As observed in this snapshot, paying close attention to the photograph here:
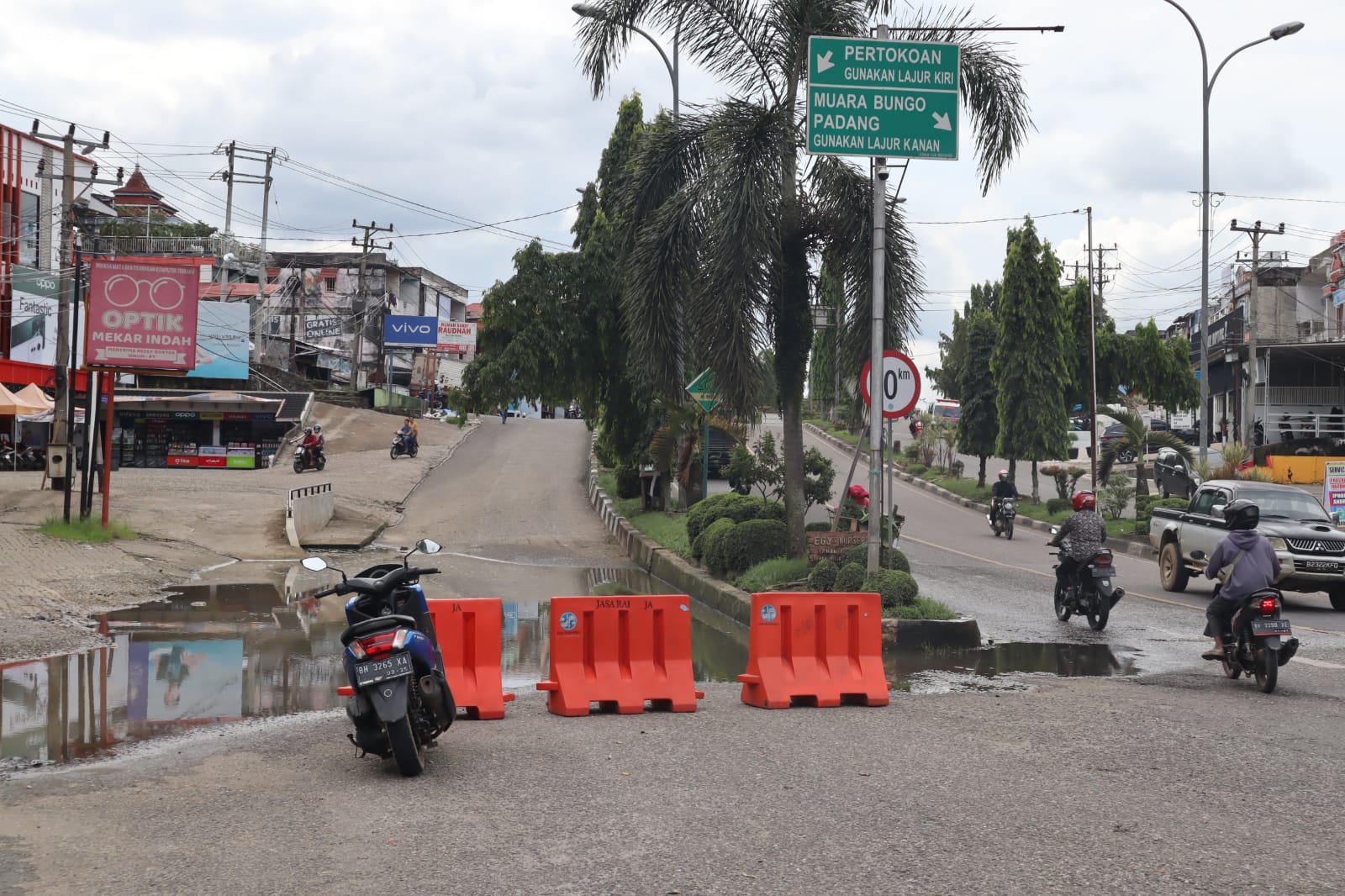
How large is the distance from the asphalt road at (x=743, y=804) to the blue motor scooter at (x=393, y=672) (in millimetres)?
237

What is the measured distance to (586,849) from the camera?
543 centimetres

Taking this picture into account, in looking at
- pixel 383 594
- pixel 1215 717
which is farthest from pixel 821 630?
pixel 383 594

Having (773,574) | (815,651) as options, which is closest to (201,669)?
(815,651)

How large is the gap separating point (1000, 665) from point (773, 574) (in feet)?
14.1

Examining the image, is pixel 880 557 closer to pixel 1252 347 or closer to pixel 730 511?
pixel 730 511

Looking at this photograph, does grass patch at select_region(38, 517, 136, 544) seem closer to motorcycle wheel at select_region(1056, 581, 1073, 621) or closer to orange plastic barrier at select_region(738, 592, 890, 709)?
orange plastic barrier at select_region(738, 592, 890, 709)

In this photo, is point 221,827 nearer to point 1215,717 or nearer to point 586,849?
point 586,849

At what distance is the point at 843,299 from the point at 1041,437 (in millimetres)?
24341

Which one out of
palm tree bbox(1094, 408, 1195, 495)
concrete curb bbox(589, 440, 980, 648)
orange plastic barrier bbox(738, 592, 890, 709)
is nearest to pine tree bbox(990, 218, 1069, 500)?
palm tree bbox(1094, 408, 1195, 495)

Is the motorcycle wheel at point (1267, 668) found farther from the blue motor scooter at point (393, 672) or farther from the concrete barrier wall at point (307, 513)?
the concrete barrier wall at point (307, 513)

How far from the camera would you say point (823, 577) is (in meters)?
14.2

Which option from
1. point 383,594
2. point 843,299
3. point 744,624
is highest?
point 843,299

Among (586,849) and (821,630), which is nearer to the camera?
(586,849)

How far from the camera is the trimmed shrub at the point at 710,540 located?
59.4 ft
